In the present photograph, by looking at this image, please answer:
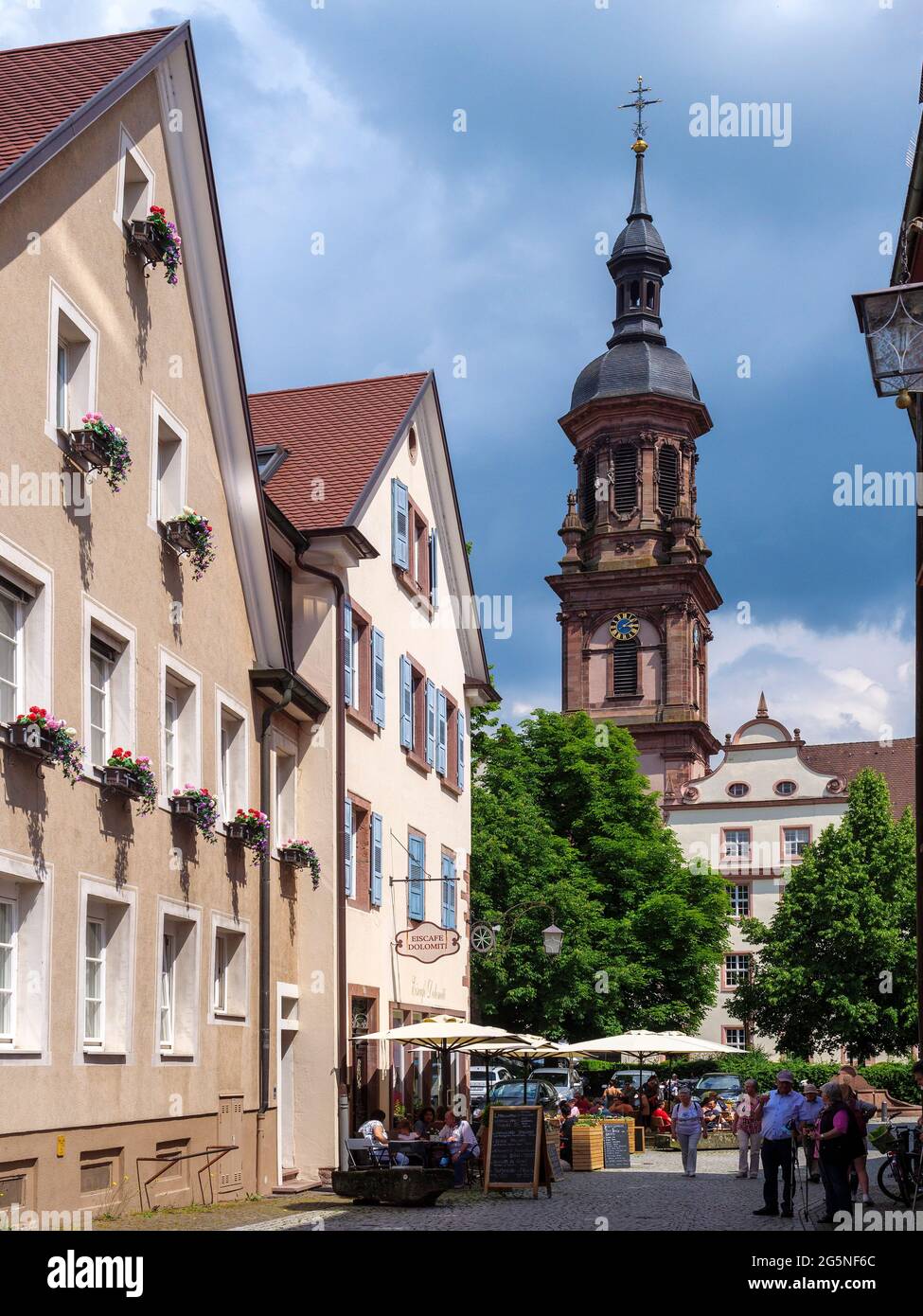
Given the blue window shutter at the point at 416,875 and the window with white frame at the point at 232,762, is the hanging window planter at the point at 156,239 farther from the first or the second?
the blue window shutter at the point at 416,875

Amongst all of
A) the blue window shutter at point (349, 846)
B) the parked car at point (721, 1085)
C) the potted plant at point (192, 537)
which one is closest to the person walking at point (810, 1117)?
the blue window shutter at point (349, 846)

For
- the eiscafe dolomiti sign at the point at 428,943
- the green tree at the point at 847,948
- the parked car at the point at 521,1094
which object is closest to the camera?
the eiscafe dolomiti sign at the point at 428,943

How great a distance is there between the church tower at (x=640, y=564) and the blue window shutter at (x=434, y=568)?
160ft

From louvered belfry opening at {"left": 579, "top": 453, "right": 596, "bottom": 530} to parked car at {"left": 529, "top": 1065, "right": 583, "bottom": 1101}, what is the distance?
39.8m

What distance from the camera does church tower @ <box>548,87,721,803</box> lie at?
272 ft

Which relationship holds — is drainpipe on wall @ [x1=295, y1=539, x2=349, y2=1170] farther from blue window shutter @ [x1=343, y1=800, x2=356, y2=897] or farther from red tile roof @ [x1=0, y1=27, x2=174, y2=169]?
red tile roof @ [x1=0, y1=27, x2=174, y2=169]

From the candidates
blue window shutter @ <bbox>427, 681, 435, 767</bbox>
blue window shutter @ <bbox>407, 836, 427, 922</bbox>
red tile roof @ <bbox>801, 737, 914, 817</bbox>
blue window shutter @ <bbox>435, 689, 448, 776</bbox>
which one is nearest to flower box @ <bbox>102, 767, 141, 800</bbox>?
blue window shutter @ <bbox>407, 836, 427, 922</bbox>

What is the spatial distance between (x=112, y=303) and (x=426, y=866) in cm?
1546

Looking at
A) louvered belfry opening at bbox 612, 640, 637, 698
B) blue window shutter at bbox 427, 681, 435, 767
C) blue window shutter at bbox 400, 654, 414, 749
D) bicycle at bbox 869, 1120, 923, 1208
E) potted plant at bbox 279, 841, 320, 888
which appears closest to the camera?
bicycle at bbox 869, 1120, 923, 1208

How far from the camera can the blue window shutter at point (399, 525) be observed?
2877 centimetres

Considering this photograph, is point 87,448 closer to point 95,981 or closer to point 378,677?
point 95,981

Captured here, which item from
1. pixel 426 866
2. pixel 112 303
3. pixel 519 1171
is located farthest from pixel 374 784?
pixel 112 303

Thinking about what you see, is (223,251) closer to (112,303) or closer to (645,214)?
(112,303)
